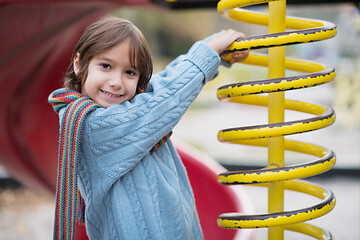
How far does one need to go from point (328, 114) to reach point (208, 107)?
13.7 feet

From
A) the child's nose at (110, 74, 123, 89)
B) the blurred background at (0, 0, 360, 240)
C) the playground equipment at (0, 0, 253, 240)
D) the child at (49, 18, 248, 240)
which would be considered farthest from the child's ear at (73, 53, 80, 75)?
the blurred background at (0, 0, 360, 240)

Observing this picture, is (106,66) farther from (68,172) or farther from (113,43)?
(68,172)

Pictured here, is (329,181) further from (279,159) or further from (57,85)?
(279,159)

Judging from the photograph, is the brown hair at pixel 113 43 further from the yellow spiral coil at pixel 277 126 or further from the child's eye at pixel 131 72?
the yellow spiral coil at pixel 277 126

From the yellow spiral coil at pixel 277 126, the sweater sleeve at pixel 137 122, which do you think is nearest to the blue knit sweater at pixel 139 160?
the sweater sleeve at pixel 137 122

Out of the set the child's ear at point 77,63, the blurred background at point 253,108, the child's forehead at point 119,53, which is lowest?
the blurred background at point 253,108

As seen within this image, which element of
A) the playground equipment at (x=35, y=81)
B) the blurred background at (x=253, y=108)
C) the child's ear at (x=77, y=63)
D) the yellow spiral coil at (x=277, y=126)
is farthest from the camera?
the blurred background at (x=253, y=108)

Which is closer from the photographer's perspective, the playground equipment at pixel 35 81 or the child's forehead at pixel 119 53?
the child's forehead at pixel 119 53

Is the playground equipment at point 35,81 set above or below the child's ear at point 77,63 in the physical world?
below

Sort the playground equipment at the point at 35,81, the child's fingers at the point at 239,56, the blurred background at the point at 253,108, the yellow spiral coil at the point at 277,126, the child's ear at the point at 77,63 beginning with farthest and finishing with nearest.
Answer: the blurred background at the point at 253,108 → the playground equipment at the point at 35,81 → the child's fingers at the point at 239,56 → the child's ear at the point at 77,63 → the yellow spiral coil at the point at 277,126

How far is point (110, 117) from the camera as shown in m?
1.27

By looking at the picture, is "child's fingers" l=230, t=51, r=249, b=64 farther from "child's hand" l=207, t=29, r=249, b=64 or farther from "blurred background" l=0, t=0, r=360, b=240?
"blurred background" l=0, t=0, r=360, b=240

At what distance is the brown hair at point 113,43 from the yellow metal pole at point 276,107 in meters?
0.30

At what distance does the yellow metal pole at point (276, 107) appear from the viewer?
134cm
